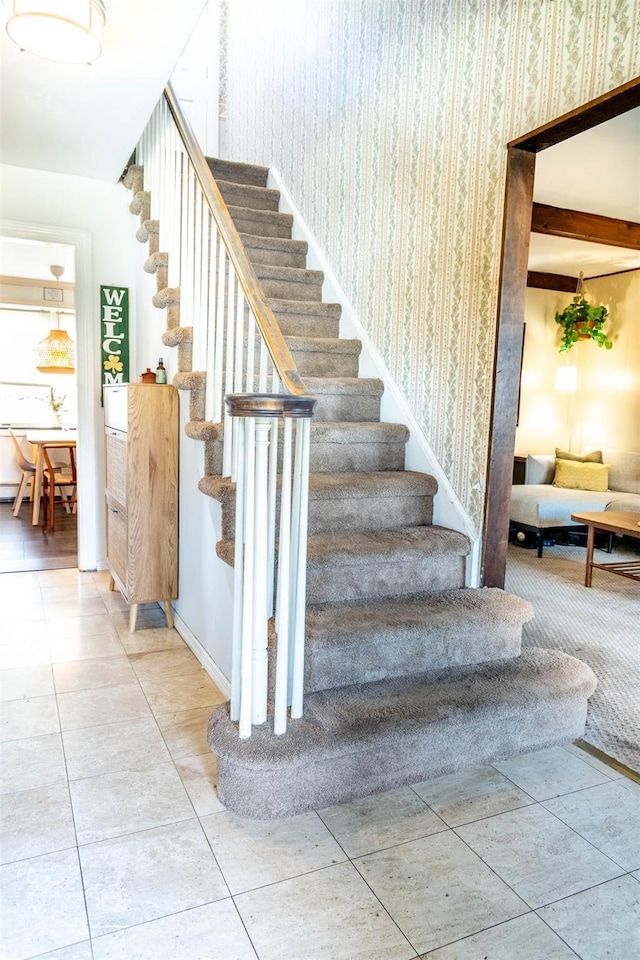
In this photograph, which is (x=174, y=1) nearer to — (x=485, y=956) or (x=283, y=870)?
(x=283, y=870)

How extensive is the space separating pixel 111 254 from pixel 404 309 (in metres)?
2.20

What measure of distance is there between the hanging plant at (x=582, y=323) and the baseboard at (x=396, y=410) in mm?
3531

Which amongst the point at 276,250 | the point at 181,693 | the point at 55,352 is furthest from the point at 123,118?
the point at 55,352

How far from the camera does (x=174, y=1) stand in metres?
2.24

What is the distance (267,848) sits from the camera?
1705mm

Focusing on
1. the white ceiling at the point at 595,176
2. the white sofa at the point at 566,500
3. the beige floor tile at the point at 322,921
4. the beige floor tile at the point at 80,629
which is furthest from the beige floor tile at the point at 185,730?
the white sofa at the point at 566,500

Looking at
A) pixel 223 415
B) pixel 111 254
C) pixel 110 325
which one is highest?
pixel 111 254

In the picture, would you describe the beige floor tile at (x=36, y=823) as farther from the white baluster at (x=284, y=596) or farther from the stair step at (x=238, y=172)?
the stair step at (x=238, y=172)

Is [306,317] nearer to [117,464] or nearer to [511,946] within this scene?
[117,464]

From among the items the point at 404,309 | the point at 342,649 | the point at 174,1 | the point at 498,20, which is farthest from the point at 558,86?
the point at 342,649

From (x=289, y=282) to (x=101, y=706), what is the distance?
2.62 metres

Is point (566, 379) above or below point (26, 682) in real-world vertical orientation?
above

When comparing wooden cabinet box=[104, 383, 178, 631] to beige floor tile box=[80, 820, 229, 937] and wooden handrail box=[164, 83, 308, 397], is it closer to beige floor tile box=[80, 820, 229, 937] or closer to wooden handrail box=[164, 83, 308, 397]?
wooden handrail box=[164, 83, 308, 397]

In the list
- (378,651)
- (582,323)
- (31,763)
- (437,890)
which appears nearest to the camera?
(437,890)
